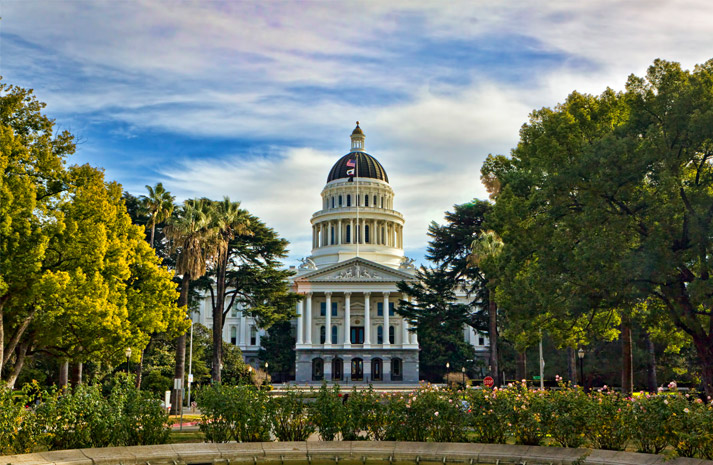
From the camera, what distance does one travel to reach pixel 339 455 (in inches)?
683

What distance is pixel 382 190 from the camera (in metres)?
112

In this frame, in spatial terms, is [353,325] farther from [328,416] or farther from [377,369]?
[328,416]

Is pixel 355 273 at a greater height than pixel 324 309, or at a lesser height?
greater

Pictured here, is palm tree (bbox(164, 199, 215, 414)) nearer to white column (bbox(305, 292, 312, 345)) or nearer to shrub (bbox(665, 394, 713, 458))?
shrub (bbox(665, 394, 713, 458))

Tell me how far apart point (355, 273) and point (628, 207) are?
7070cm

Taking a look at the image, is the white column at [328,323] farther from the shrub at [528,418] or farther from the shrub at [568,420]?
the shrub at [568,420]

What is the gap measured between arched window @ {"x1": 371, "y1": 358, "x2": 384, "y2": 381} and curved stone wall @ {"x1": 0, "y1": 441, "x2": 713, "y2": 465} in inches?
2896

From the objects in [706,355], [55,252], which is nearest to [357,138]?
[55,252]

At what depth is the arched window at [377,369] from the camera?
3568 inches

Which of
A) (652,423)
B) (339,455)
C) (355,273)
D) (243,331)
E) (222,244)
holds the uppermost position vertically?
(355,273)

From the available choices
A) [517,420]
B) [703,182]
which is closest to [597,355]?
[703,182]

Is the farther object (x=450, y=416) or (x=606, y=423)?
(x=450, y=416)

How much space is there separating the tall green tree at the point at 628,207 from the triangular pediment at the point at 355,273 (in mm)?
65614

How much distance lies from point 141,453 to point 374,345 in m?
76.5
